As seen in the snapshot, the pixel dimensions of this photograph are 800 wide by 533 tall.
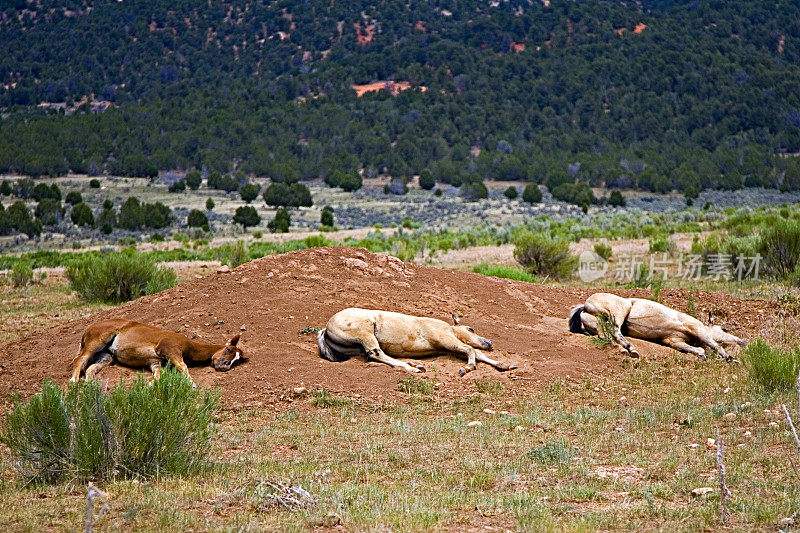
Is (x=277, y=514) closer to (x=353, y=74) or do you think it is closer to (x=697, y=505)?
(x=697, y=505)

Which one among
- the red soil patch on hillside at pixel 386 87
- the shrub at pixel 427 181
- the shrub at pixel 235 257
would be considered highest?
the red soil patch on hillside at pixel 386 87

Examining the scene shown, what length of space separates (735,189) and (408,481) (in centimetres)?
5941

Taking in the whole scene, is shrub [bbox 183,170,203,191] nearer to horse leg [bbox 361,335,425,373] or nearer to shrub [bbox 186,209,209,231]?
shrub [bbox 186,209,209,231]

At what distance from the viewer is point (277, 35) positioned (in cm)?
10062

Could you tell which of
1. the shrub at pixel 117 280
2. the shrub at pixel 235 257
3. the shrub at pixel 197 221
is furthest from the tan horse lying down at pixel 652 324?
the shrub at pixel 197 221

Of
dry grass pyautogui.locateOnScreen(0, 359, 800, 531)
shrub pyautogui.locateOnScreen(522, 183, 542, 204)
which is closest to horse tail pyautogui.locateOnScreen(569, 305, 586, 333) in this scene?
dry grass pyautogui.locateOnScreen(0, 359, 800, 531)

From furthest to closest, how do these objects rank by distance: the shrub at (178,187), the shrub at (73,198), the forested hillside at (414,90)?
1. the forested hillside at (414,90)
2. the shrub at (178,187)
3. the shrub at (73,198)

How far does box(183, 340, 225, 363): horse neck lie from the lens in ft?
32.9

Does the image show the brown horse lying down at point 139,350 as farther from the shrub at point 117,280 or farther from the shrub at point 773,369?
the shrub at point 117,280

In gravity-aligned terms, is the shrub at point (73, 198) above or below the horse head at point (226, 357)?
below

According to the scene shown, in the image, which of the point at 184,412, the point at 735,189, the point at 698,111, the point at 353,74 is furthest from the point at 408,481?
the point at 353,74

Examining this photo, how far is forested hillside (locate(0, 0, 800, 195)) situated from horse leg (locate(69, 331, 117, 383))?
176ft

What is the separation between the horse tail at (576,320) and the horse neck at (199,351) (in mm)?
4763

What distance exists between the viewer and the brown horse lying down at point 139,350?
9773 millimetres
